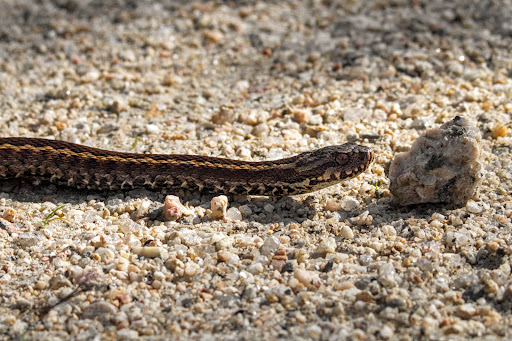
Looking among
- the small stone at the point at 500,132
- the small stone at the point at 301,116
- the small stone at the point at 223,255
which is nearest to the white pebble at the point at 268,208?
the small stone at the point at 223,255

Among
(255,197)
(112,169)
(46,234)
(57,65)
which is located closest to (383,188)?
(255,197)

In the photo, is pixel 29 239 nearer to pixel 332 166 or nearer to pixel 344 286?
pixel 344 286

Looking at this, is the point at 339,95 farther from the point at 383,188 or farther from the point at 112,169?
the point at 112,169

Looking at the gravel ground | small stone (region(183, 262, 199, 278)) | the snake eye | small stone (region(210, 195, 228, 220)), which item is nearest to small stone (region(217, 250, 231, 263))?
the gravel ground

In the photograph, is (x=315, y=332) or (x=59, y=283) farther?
(x=59, y=283)

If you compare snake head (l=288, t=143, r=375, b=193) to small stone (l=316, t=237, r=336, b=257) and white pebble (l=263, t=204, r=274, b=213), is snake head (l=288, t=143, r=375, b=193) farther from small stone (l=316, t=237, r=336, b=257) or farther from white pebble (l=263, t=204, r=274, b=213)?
small stone (l=316, t=237, r=336, b=257)

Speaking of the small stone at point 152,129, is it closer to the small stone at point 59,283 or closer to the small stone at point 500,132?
the small stone at point 59,283

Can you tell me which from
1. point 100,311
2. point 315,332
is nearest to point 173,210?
point 100,311
